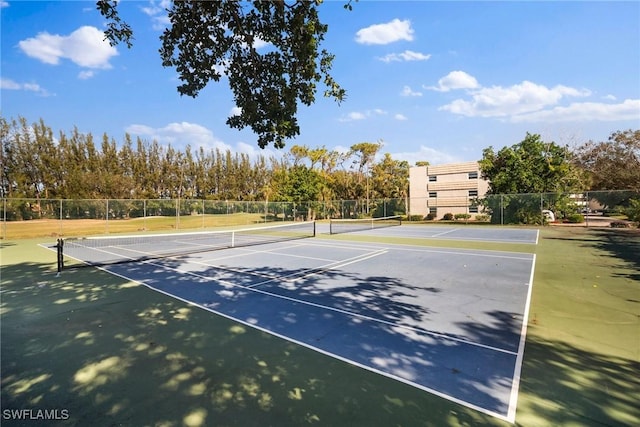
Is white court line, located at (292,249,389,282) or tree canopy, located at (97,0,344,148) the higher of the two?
tree canopy, located at (97,0,344,148)

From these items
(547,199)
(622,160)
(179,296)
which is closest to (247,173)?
(547,199)

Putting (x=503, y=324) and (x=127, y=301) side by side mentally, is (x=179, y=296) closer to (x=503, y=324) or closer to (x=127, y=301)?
(x=127, y=301)

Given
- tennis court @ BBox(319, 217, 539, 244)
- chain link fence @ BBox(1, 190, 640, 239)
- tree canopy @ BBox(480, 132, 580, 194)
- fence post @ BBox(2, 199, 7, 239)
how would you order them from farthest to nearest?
tree canopy @ BBox(480, 132, 580, 194)
chain link fence @ BBox(1, 190, 640, 239)
fence post @ BBox(2, 199, 7, 239)
tennis court @ BBox(319, 217, 539, 244)

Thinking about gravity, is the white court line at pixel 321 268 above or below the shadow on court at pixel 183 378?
below

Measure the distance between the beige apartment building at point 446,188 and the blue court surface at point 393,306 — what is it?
31.3 meters

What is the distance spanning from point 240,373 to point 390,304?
11.0 ft

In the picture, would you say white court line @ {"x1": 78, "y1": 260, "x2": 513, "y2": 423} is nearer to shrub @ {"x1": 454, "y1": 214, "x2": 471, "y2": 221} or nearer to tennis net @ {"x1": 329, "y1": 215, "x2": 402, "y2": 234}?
tennis net @ {"x1": 329, "y1": 215, "x2": 402, "y2": 234}

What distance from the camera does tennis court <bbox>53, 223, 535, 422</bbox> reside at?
3730 mm

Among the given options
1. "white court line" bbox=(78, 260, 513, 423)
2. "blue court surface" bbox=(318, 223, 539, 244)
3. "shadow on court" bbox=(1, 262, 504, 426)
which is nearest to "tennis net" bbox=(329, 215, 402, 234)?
"blue court surface" bbox=(318, 223, 539, 244)

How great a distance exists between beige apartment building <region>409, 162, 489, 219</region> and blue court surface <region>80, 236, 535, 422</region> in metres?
31.3

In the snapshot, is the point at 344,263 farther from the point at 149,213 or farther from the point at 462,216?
the point at 462,216

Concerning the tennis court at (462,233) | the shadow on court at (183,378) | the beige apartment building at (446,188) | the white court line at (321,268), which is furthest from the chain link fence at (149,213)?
the shadow on court at (183,378)

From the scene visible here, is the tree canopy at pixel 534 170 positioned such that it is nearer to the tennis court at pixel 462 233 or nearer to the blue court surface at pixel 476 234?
the tennis court at pixel 462 233

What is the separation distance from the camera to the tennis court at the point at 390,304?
373cm
